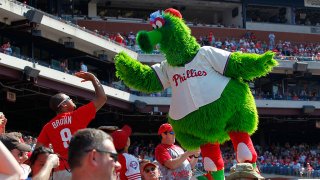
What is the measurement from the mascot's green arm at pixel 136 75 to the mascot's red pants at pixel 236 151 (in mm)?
755

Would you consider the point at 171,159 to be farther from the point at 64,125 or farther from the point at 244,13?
the point at 244,13

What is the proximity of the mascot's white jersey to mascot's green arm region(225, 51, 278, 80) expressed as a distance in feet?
0.20

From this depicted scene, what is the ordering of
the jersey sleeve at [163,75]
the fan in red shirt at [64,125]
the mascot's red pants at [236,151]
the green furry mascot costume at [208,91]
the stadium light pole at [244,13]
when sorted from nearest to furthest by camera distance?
the fan in red shirt at [64,125] < the mascot's red pants at [236,151] < the green furry mascot costume at [208,91] < the jersey sleeve at [163,75] < the stadium light pole at [244,13]

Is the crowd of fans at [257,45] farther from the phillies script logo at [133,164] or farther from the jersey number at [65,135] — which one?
the phillies script logo at [133,164]

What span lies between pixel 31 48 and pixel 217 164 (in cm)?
1481

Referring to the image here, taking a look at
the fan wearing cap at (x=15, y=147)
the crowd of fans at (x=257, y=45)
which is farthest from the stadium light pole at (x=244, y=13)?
the fan wearing cap at (x=15, y=147)

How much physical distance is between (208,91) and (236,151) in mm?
565

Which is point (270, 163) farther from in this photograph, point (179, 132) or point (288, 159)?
point (179, 132)

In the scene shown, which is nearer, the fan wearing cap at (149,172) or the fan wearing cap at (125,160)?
the fan wearing cap at (125,160)

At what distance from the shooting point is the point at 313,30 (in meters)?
26.1

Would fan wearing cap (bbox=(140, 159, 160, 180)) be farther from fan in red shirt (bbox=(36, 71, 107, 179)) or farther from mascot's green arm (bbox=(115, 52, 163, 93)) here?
mascot's green arm (bbox=(115, 52, 163, 93))

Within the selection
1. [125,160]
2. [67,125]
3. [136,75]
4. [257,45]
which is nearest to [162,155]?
[136,75]

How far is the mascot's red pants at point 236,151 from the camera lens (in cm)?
446

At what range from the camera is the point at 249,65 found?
4699mm
